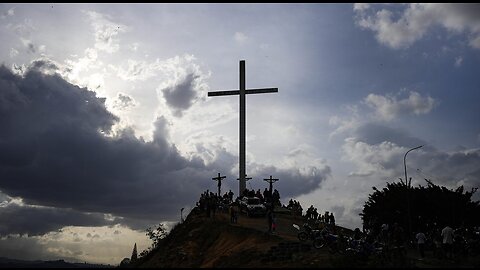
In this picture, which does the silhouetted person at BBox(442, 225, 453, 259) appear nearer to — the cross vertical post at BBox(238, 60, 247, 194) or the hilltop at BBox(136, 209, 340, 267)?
the hilltop at BBox(136, 209, 340, 267)

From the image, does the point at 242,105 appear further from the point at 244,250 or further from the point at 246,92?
the point at 244,250

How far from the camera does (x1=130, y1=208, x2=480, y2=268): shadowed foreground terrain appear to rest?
2317cm

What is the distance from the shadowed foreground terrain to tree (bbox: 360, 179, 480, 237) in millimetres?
10924

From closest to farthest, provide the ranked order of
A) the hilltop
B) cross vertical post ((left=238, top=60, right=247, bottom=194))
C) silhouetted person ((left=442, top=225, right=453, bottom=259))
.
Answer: the hilltop → silhouetted person ((left=442, top=225, right=453, bottom=259)) → cross vertical post ((left=238, top=60, right=247, bottom=194))

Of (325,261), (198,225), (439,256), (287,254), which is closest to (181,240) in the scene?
(198,225)

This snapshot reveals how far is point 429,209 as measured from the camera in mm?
45594

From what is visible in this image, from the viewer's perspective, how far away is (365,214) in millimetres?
52312

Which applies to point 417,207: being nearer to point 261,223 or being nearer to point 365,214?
point 365,214

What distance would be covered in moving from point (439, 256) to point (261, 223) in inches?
574

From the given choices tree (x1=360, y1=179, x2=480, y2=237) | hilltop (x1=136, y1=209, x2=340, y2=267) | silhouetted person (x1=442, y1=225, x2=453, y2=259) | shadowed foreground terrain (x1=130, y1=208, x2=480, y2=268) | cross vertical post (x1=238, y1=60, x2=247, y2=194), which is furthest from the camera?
cross vertical post (x1=238, y1=60, x2=247, y2=194)

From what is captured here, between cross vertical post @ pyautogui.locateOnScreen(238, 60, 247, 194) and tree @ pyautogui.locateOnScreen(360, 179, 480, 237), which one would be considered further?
cross vertical post @ pyautogui.locateOnScreen(238, 60, 247, 194)

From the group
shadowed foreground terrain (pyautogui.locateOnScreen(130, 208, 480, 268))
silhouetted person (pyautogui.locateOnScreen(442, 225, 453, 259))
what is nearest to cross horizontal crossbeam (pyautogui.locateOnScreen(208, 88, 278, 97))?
shadowed foreground terrain (pyautogui.locateOnScreen(130, 208, 480, 268))

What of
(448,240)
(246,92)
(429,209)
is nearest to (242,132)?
(246,92)

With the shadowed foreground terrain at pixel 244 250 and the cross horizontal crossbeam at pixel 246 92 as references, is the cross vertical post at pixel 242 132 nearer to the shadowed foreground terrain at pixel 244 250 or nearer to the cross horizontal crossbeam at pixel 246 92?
the cross horizontal crossbeam at pixel 246 92
